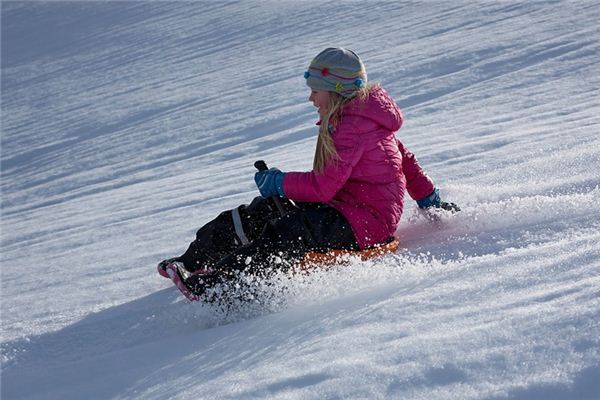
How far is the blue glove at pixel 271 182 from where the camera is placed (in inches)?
152

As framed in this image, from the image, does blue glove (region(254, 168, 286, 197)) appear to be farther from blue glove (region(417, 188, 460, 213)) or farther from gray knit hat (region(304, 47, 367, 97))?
blue glove (region(417, 188, 460, 213))

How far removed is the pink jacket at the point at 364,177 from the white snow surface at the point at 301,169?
0.93 ft

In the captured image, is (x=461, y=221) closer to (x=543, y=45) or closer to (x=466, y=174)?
(x=466, y=174)

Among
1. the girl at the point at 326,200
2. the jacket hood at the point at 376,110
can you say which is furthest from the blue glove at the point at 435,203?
the jacket hood at the point at 376,110

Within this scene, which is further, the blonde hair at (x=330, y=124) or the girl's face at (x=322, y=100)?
the girl's face at (x=322, y=100)

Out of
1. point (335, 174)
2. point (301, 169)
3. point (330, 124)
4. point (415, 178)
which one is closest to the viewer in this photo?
point (335, 174)

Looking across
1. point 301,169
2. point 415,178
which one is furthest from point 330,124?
point 301,169

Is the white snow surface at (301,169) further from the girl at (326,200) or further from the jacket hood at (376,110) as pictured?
the jacket hood at (376,110)

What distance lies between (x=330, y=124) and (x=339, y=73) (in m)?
0.28

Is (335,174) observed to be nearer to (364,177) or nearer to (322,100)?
(364,177)

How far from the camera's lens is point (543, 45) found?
9883 mm

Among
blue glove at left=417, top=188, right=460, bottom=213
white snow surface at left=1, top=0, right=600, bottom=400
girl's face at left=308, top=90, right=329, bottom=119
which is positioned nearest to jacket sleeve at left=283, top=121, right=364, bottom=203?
girl's face at left=308, top=90, right=329, bottom=119

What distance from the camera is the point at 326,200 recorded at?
12.4 feet

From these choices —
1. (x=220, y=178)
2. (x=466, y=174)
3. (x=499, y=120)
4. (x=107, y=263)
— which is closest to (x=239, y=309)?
(x=107, y=263)
